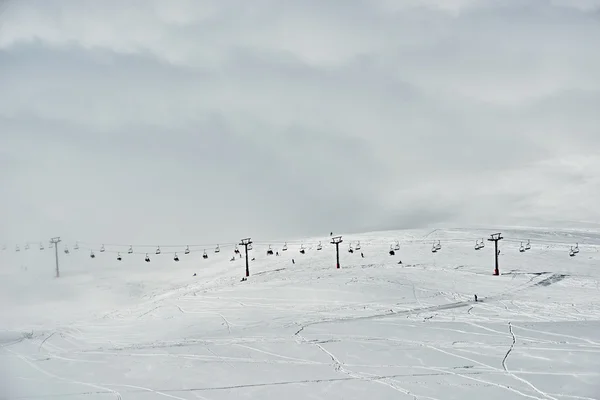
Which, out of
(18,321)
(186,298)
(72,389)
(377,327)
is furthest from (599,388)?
(18,321)

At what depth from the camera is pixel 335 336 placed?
2916 centimetres

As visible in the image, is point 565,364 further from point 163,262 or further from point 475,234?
point 163,262

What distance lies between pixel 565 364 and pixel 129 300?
5399 centimetres

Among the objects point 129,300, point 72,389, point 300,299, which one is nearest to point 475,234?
point 300,299

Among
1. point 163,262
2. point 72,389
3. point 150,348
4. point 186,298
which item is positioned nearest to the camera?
point 72,389

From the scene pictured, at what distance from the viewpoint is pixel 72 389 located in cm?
2030

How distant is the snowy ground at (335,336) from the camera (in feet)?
66.0

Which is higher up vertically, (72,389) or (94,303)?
(72,389)

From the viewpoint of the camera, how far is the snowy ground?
66.0ft

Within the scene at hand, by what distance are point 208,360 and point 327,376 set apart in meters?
6.97

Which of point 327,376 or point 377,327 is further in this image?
point 377,327

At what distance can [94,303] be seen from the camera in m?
59.9

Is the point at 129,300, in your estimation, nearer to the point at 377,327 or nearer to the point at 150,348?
the point at 150,348

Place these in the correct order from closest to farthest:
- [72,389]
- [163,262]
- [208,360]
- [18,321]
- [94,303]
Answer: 1. [72,389]
2. [208,360]
3. [18,321]
4. [94,303]
5. [163,262]
